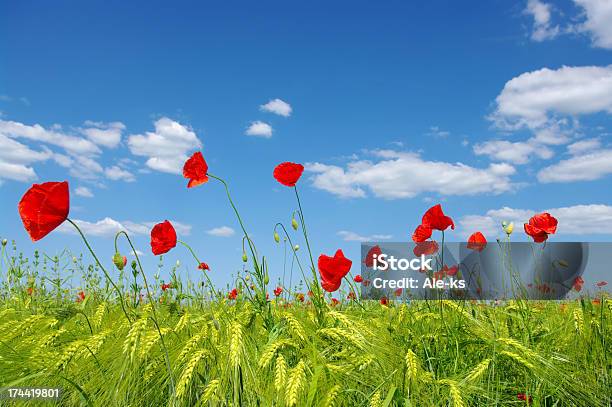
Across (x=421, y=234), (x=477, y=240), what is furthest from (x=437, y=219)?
(x=477, y=240)

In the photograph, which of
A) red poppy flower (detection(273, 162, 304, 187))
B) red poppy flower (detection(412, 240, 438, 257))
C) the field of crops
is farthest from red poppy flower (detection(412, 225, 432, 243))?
red poppy flower (detection(273, 162, 304, 187))

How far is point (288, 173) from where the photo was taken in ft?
10.4

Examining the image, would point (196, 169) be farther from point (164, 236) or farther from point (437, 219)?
point (437, 219)

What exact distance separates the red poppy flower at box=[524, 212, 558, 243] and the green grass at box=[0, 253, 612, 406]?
591 millimetres

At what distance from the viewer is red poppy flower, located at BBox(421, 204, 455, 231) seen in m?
3.28

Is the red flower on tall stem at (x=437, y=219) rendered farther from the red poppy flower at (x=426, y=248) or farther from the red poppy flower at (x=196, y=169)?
the red poppy flower at (x=196, y=169)

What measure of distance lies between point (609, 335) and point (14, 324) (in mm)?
3211

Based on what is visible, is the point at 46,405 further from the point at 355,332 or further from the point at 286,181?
the point at 286,181

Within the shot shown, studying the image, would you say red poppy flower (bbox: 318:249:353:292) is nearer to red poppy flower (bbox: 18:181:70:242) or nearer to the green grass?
the green grass

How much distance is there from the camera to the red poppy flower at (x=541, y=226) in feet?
12.2

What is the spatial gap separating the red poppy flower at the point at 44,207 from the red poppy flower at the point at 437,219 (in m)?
1.93

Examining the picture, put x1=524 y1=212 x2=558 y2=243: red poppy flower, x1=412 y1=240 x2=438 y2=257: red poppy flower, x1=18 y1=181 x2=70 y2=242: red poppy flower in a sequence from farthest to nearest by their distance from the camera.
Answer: x1=412 y1=240 x2=438 y2=257: red poppy flower
x1=524 y1=212 x2=558 y2=243: red poppy flower
x1=18 y1=181 x2=70 y2=242: red poppy flower

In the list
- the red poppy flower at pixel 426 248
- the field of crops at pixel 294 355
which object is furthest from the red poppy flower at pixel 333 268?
the red poppy flower at pixel 426 248

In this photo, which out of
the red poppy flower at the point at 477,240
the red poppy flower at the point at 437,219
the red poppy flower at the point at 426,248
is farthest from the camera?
the red poppy flower at the point at 426,248
